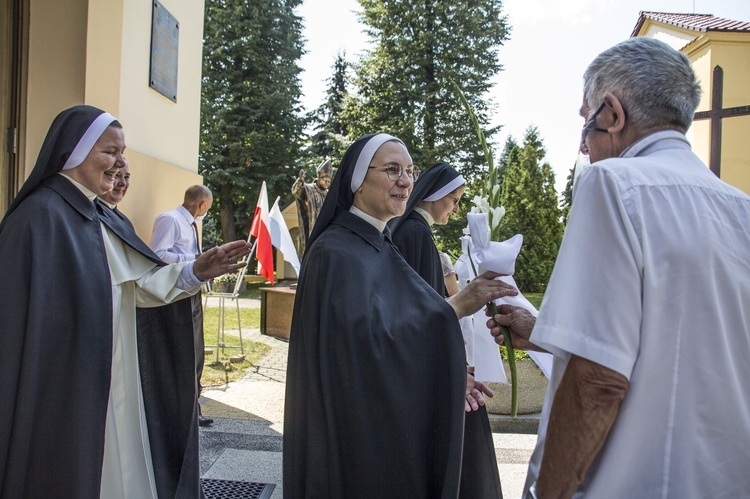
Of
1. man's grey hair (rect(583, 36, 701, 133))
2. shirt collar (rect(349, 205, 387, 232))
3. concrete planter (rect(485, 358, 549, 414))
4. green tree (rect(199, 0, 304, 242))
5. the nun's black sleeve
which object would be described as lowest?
A: concrete planter (rect(485, 358, 549, 414))

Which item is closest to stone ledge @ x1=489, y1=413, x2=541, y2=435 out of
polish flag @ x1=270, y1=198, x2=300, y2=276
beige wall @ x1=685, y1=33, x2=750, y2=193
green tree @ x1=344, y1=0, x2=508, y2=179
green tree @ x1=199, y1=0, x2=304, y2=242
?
beige wall @ x1=685, y1=33, x2=750, y2=193

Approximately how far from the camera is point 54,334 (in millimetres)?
2512

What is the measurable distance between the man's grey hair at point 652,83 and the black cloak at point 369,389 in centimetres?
115

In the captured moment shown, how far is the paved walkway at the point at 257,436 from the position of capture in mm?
4254

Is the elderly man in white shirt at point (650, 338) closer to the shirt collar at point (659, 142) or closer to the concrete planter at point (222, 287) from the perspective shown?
the shirt collar at point (659, 142)

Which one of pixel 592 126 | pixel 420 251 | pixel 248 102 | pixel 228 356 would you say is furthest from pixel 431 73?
pixel 592 126

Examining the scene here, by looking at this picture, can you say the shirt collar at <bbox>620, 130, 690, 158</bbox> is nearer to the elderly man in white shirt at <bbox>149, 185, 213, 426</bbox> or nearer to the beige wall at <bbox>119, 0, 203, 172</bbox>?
the beige wall at <bbox>119, 0, 203, 172</bbox>

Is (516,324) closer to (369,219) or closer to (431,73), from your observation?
(369,219)

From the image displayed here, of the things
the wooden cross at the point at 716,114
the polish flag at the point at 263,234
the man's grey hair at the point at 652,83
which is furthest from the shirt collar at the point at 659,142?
the polish flag at the point at 263,234

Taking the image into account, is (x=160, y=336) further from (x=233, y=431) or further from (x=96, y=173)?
(x=233, y=431)

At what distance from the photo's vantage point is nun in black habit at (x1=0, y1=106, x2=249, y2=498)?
245cm

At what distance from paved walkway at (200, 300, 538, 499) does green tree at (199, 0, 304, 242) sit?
20302 mm

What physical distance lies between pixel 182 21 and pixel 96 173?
12.0 feet

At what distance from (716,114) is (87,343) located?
6922 millimetres
